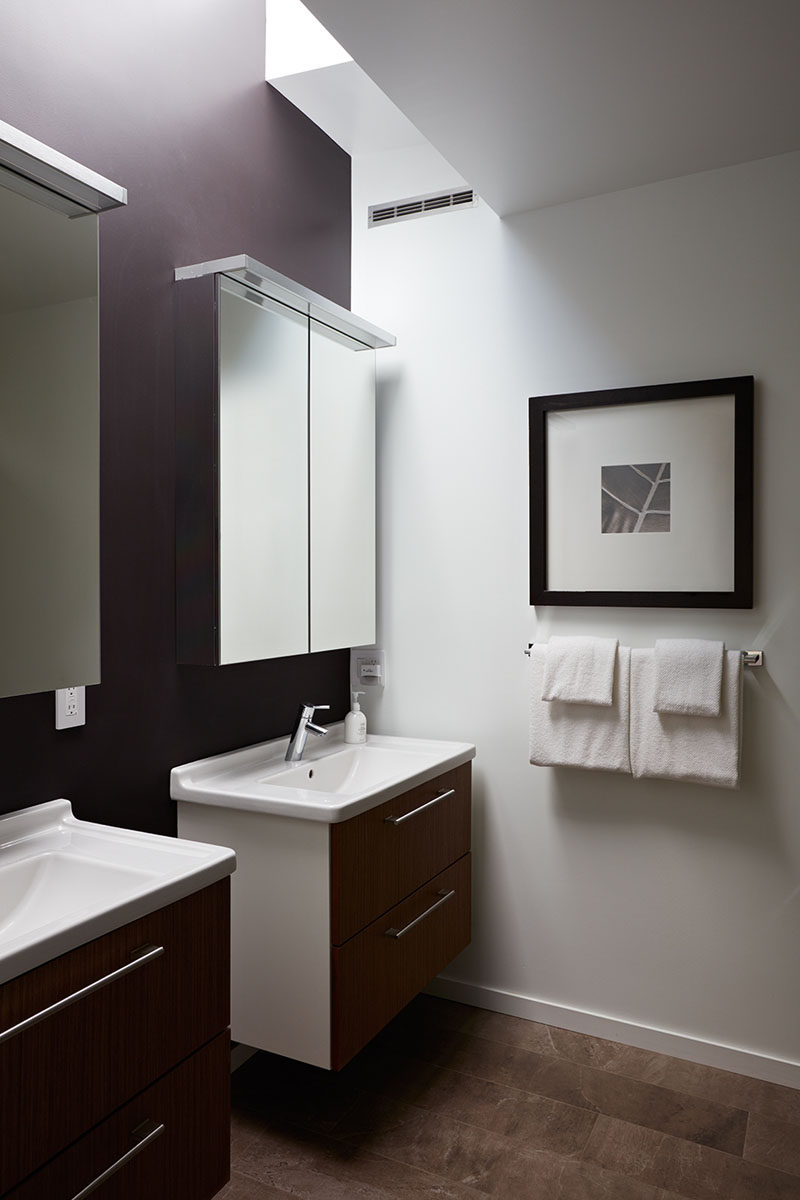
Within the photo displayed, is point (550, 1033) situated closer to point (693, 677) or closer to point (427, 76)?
point (693, 677)

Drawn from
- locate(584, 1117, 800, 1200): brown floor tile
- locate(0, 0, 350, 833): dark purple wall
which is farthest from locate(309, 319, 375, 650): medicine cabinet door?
locate(584, 1117, 800, 1200): brown floor tile

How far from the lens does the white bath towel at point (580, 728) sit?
7.72 ft

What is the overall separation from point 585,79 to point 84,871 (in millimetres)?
1935

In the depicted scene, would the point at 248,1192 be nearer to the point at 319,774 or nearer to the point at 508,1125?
the point at 508,1125

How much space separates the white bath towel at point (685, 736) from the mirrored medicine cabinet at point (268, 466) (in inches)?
34.1

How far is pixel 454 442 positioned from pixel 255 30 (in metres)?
1.26

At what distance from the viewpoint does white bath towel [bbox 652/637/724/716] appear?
222 centimetres

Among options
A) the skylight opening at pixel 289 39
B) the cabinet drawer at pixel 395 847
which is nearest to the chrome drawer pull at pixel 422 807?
the cabinet drawer at pixel 395 847

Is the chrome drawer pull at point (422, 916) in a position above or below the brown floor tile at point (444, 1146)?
above

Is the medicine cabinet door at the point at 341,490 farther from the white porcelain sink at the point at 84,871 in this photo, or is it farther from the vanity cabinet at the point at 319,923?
the white porcelain sink at the point at 84,871

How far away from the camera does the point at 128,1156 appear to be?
1.32 m

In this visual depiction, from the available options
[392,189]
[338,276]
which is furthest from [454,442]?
[392,189]

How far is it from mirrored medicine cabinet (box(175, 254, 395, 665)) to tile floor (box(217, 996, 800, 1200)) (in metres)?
1.15

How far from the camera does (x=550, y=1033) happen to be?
2512mm
